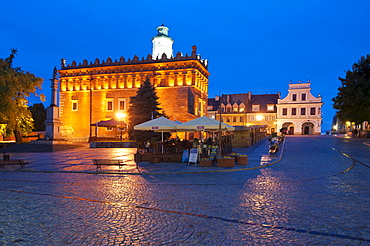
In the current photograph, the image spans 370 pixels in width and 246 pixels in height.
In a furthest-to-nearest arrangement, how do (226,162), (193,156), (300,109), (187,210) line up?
(300,109) < (193,156) < (226,162) < (187,210)

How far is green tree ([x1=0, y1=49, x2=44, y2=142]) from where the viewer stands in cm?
2512

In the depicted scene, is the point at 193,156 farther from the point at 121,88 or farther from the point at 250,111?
the point at 250,111

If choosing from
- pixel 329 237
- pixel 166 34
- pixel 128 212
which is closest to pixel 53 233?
pixel 128 212

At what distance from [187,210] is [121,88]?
43739mm

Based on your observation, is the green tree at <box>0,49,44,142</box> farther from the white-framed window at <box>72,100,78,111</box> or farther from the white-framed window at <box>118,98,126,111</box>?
the white-framed window at <box>72,100,78,111</box>

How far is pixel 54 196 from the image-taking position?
28.7ft

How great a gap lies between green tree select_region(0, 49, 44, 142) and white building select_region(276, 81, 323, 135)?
52875 millimetres

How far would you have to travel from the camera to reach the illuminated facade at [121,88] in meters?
45.5

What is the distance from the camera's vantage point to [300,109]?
65938 mm

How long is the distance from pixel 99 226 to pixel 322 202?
5840mm

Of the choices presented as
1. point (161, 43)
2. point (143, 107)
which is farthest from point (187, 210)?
point (161, 43)

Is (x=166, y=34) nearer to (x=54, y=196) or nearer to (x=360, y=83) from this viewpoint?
(x=360, y=83)

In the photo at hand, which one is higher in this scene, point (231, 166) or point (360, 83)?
point (360, 83)

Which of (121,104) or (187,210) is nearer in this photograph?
(187,210)
